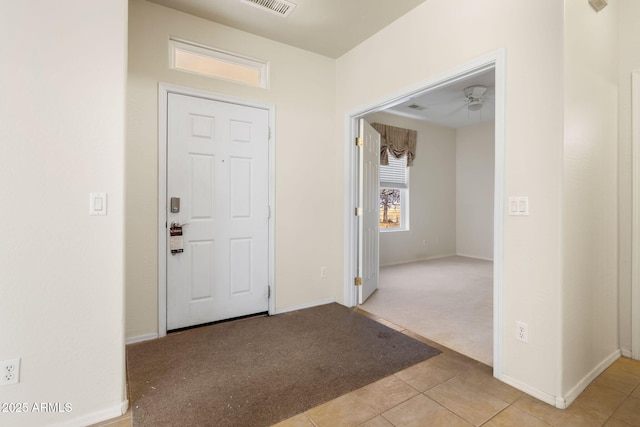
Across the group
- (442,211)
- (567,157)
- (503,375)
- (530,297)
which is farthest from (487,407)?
(442,211)

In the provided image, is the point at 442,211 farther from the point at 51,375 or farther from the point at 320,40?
the point at 51,375

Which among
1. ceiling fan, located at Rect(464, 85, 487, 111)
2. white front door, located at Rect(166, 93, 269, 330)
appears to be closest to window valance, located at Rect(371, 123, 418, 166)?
ceiling fan, located at Rect(464, 85, 487, 111)

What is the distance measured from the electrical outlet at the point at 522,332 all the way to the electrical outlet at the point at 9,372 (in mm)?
2712

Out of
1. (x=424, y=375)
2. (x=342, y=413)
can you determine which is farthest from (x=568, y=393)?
(x=342, y=413)

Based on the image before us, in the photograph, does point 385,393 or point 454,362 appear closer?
point 385,393

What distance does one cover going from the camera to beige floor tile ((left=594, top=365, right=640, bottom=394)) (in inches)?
74.3

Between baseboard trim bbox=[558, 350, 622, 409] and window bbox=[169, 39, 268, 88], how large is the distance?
3382mm

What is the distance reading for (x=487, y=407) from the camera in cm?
170

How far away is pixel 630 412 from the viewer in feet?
5.44

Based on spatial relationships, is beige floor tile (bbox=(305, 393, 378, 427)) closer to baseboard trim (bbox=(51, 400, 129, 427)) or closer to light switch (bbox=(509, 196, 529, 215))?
baseboard trim (bbox=(51, 400, 129, 427))

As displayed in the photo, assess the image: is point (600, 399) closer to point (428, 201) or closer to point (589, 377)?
point (589, 377)

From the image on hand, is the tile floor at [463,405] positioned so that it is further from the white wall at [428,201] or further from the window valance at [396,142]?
the window valance at [396,142]

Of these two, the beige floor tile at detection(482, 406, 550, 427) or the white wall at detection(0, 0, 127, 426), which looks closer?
the white wall at detection(0, 0, 127, 426)

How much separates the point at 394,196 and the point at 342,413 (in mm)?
4964
